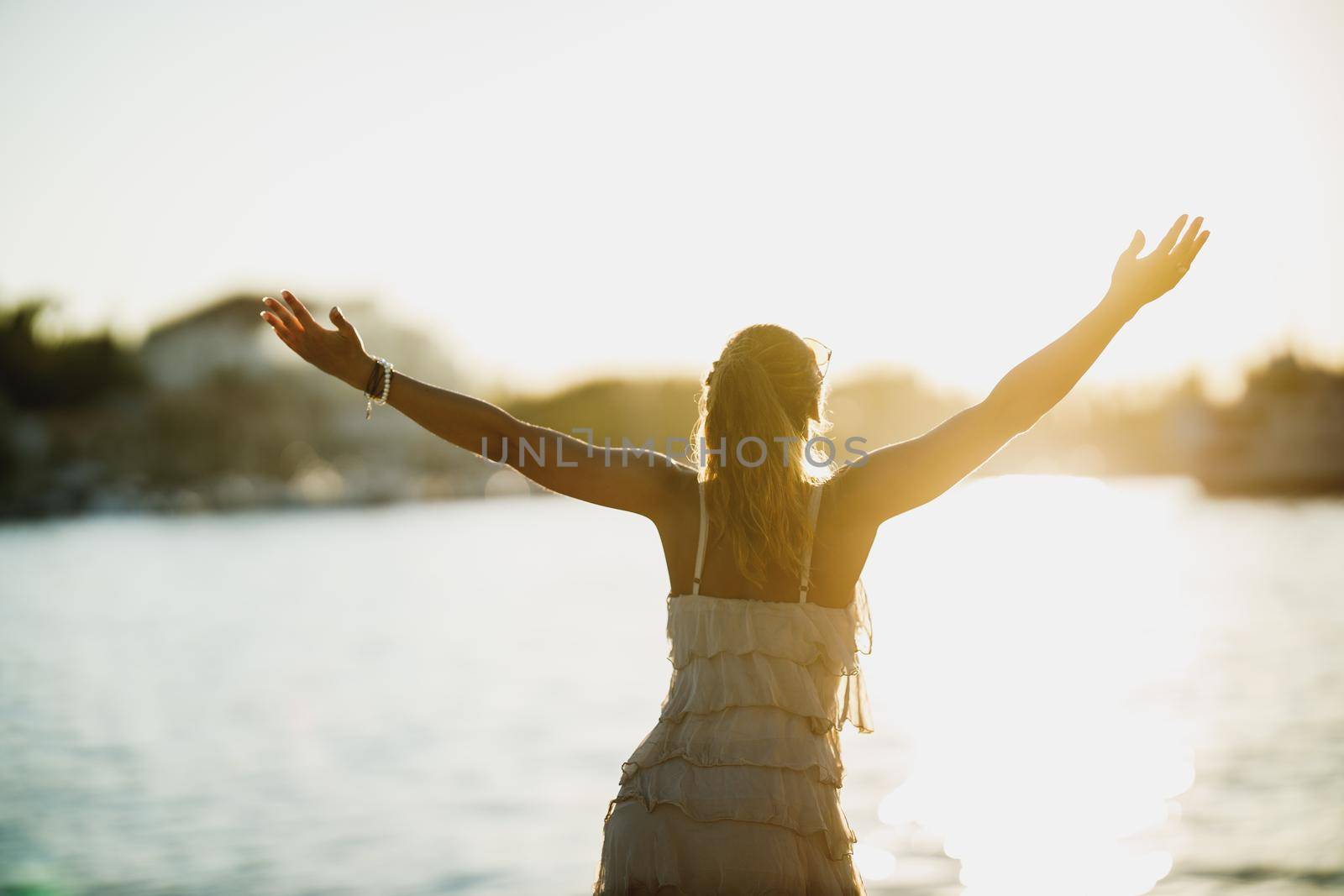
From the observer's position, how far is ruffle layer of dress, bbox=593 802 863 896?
1901mm

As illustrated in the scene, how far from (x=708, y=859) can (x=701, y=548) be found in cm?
51

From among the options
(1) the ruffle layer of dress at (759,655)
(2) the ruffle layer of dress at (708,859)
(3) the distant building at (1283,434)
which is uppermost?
(3) the distant building at (1283,434)

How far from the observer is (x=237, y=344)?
87125mm

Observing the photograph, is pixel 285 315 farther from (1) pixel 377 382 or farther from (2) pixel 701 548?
A: (2) pixel 701 548

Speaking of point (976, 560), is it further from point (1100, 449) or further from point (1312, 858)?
point (1100, 449)

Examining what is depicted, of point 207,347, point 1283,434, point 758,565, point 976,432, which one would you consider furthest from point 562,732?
point 207,347

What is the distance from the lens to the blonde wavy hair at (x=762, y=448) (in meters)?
1.93

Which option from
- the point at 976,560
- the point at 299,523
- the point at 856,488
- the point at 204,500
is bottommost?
the point at 856,488

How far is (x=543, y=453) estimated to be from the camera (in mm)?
1966

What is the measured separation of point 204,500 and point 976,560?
47062 millimetres

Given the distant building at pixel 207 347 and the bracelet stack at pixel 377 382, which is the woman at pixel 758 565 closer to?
the bracelet stack at pixel 377 382

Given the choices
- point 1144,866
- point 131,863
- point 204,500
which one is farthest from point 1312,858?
point 204,500

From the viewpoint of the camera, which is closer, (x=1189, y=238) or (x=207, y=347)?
(x=1189, y=238)

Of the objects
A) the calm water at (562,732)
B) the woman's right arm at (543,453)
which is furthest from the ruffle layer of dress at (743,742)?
the calm water at (562,732)
